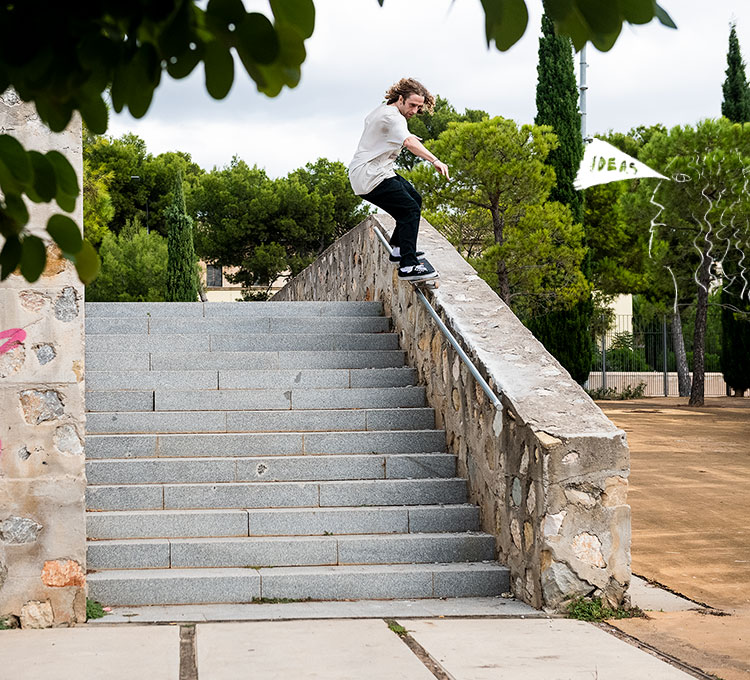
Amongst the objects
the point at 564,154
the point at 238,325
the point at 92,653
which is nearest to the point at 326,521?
the point at 92,653

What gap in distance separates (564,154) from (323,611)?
1994 cm

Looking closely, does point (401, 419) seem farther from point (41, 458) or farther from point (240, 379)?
point (41, 458)

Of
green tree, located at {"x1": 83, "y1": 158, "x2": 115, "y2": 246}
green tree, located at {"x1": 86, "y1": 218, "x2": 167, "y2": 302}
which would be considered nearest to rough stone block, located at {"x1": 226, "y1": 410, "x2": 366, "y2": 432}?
green tree, located at {"x1": 83, "y1": 158, "x2": 115, "y2": 246}

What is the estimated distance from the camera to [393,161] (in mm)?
7250

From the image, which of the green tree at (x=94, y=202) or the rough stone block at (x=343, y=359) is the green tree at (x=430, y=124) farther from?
the rough stone block at (x=343, y=359)

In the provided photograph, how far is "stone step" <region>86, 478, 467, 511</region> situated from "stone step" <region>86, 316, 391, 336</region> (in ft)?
8.24

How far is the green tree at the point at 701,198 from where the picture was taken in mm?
21781

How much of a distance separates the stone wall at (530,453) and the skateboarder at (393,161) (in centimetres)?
35

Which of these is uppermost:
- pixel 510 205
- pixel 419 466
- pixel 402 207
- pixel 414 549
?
pixel 510 205

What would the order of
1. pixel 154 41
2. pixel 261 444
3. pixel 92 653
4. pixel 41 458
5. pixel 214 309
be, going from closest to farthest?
1. pixel 154 41
2. pixel 92 653
3. pixel 41 458
4. pixel 261 444
5. pixel 214 309

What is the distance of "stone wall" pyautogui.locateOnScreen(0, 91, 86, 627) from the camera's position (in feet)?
15.0

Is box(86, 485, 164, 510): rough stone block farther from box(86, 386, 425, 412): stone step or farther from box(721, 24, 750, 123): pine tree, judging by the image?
box(721, 24, 750, 123): pine tree

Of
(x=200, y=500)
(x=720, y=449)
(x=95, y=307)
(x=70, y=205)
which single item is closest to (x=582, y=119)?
(x=720, y=449)

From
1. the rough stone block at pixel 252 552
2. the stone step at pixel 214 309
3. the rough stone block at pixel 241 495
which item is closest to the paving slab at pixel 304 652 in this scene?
the rough stone block at pixel 252 552
